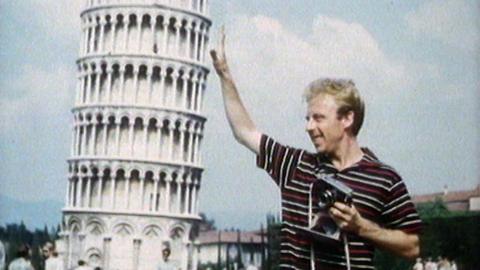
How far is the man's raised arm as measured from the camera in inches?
79.3

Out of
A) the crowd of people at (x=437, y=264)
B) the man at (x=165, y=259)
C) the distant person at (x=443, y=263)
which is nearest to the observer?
the man at (x=165, y=259)

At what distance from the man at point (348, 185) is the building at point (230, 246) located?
10.4 m

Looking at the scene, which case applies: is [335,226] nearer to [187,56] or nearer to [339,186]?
[339,186]

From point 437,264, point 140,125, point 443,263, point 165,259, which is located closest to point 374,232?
point 165,259

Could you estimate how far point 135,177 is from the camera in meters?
22.1

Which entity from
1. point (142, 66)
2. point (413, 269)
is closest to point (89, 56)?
point (142, 66)

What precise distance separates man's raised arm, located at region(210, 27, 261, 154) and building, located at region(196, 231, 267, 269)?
10.3 metres

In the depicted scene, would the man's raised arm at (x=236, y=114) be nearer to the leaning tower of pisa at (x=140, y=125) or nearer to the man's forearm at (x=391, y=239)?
the man's forearm at (x=391, y=239)

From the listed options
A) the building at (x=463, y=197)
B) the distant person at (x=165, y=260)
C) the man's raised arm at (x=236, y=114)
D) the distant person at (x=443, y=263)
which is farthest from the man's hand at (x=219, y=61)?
the distant person at (x=443, y=263)

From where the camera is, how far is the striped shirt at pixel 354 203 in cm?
181

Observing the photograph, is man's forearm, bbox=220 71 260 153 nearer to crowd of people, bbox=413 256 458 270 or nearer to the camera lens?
the camera lens

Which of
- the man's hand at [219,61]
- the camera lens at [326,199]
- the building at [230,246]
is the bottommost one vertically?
the camera lens at [326,199]

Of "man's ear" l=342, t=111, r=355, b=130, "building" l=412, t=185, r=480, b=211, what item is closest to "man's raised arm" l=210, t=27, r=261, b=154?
"man's ear" l=342, t=111, r=355, b=130

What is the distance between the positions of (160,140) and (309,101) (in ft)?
70.6
